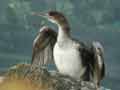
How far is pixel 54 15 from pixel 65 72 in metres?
0.56

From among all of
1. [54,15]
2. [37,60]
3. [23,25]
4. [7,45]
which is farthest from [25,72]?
[23,25]

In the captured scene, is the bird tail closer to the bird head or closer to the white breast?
the white breast

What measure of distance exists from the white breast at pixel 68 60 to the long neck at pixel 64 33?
0.34 feet

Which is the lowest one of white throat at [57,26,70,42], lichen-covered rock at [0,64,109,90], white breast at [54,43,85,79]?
lichen-covered rock at [0,64,109,90]

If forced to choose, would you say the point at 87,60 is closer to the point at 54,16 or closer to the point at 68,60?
the point at 68,60

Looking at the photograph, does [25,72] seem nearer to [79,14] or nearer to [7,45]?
[7,45]

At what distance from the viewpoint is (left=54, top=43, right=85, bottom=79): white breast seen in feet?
18.3

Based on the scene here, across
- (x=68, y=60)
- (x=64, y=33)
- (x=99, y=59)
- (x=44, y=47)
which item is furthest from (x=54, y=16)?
(x=44, y=47)

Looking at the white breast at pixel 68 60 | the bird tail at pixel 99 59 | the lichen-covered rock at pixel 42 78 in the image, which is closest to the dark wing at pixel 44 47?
the white breast at pixel 68 60

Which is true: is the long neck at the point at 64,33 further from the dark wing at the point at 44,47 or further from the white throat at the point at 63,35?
the dark wing at the point at 44,47

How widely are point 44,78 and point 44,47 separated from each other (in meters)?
1.15

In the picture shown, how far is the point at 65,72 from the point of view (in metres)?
5.64

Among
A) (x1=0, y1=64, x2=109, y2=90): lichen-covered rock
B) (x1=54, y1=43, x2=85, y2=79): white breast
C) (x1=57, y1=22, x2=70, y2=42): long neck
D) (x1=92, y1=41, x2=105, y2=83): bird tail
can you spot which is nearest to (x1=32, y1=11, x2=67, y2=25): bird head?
(x1=57, y1=22, x2=70, y2=42): long neck

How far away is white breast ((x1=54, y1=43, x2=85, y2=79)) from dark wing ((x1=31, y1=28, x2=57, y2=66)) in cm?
37
